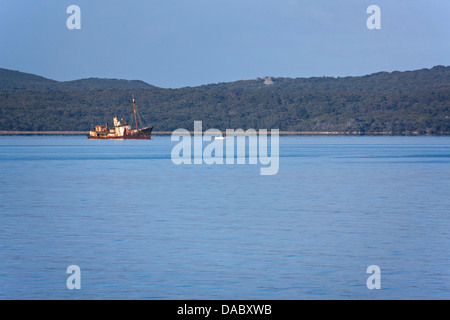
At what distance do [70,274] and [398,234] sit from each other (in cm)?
1217

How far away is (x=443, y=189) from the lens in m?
44.7

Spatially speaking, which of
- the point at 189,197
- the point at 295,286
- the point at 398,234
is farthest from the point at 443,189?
the point at 295,286

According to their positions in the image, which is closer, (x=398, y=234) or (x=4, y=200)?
(x=398, y=234)

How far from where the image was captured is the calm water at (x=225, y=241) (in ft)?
59.8

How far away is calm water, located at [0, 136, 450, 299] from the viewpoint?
718 inches

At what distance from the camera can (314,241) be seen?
2448cm

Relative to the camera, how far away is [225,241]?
2459 cm

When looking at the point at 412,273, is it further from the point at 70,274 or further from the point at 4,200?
the point at 4,200

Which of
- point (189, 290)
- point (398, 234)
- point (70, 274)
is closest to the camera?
point (189, 290)
